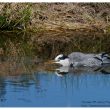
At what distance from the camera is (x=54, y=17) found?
11.3 metres

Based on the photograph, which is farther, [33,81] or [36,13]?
[36,13]

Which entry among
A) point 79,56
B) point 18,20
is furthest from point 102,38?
point 79,56

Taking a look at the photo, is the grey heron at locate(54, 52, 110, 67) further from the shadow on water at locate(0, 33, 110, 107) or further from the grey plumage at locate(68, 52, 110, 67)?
the shadow on water at locate(0, 33, 110, 107)

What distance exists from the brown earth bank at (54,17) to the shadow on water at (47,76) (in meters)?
0.69

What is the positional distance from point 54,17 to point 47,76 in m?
4.99

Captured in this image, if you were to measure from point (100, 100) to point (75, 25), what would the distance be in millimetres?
6005

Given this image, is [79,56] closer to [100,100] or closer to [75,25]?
[100,100]

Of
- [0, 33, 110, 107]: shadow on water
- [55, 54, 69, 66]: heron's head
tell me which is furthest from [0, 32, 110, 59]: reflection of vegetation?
[55, 54, 69, 66]: heron's head

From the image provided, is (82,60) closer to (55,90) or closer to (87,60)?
(87,60)

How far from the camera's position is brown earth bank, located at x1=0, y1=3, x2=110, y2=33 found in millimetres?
10492

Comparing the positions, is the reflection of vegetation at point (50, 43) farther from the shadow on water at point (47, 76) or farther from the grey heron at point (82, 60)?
the grey heron at point (82, 60)

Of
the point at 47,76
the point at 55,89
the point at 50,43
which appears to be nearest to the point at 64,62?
the point at 47,76

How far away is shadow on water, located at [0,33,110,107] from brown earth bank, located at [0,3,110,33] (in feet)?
2.28

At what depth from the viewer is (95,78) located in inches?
249
